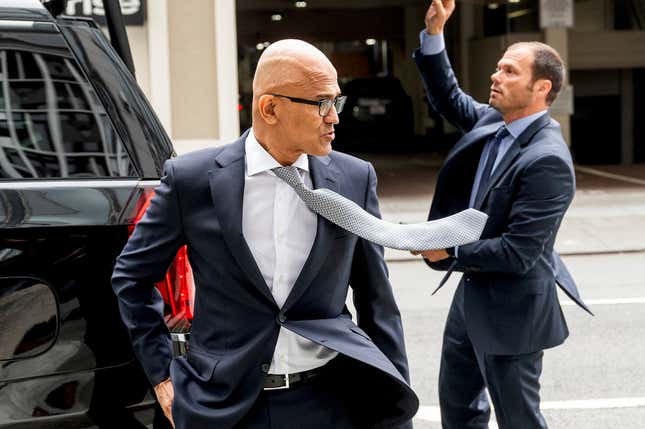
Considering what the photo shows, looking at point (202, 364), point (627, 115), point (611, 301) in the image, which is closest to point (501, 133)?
point (202, 364)

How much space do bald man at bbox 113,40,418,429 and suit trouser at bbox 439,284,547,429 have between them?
1.30 m

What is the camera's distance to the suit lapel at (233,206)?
258 cm

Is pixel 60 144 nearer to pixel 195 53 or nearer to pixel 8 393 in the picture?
pixel 8 393

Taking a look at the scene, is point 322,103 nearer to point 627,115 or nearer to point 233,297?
point 233,297

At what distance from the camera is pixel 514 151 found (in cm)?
401

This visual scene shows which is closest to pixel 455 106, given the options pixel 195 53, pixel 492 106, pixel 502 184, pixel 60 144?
pixel 492 106

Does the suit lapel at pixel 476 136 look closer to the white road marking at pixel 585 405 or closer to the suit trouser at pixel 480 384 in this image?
the suit trouser at pixel 480 384

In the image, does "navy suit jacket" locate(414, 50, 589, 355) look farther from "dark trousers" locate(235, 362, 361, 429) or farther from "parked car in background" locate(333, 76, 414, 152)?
"parked car in background" locate(333, 76, 414, 152)

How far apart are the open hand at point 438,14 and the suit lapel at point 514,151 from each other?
0.59m

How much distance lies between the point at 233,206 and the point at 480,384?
6.78 feet

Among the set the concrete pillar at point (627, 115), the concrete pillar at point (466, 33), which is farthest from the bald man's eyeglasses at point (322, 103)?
the concrete pillar at point (466, 33)

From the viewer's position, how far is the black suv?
3.00 metres

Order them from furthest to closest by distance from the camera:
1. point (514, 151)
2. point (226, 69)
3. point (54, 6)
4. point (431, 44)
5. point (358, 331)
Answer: point (226, 69)
point (431, 44)
point (514, 151)
point (54, 6)
point (358, 331)

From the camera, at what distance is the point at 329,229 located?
8.61 ft
